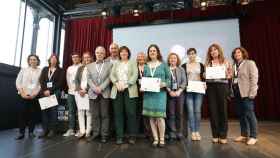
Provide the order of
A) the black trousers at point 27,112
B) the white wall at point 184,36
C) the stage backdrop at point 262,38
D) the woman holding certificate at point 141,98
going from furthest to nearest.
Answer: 1. the stage backdrop at point 262,38
2. the white wall at point 184,36
3. the black trousers at point 27,112
4. the woman holding certificate at point 141,98

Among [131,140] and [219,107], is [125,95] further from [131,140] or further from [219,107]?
[219,107]

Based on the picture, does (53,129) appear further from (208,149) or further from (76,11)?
(76,11)

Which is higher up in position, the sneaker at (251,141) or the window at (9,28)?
the window at (9,28)

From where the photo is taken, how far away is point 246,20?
225 inches

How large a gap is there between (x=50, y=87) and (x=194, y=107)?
2211 millimetres

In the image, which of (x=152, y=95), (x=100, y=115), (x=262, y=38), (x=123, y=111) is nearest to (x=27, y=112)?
(x=100, y=115)

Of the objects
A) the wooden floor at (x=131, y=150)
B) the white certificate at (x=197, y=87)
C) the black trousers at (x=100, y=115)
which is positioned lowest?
the wooden floor at (x=131, y=150)

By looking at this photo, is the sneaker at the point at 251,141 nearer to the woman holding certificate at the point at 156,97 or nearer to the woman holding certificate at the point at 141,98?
the woman holding certificate at the point at 156,97

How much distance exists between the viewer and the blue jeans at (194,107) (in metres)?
2.99

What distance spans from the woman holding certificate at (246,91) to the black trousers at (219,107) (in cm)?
19

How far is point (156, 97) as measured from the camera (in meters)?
2.56

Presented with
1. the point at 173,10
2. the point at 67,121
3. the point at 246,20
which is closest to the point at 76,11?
the point at 173,10

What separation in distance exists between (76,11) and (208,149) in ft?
18.7

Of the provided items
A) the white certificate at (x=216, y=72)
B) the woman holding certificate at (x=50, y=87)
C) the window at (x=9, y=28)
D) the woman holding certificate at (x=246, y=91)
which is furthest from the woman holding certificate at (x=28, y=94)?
the woman holding certificate at (x=246, y=91)
